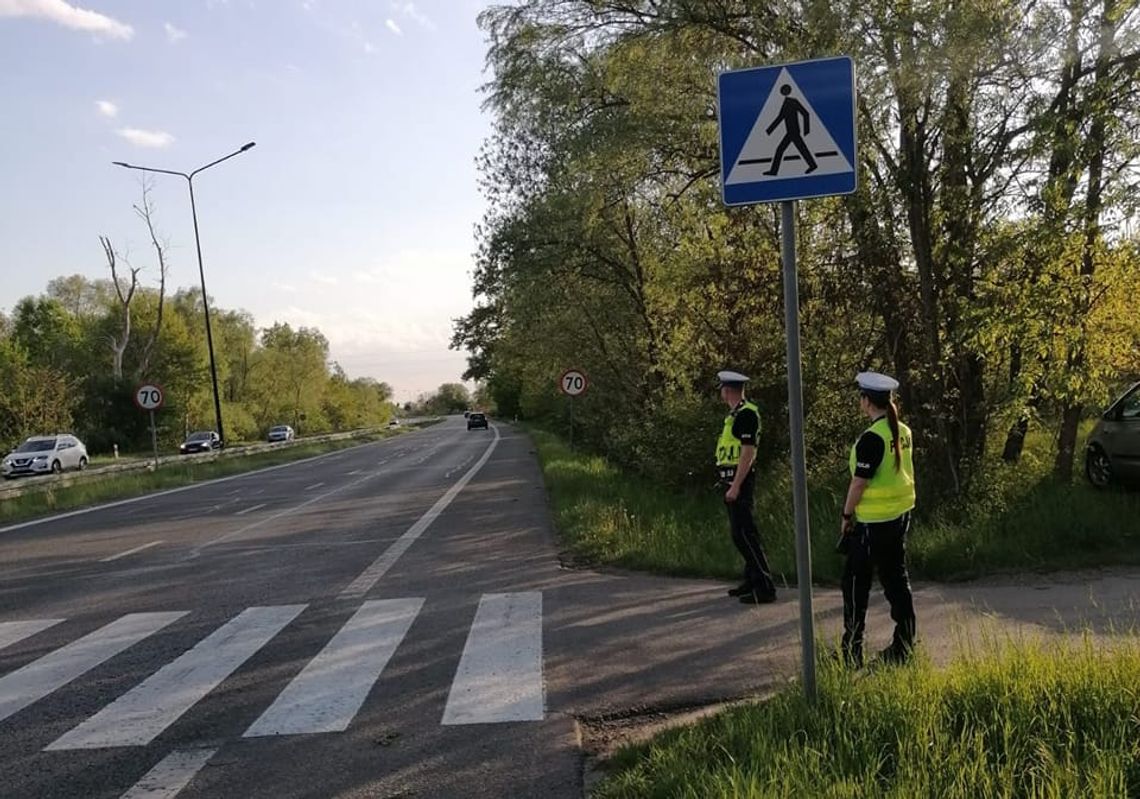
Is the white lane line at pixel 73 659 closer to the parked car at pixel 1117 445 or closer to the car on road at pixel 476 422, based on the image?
the parked car at pixel 1117 445

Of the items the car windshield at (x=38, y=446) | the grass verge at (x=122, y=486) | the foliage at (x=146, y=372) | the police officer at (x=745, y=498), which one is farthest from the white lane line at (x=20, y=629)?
the foliage at (x=146, y=372)

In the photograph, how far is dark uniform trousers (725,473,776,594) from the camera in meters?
7.36

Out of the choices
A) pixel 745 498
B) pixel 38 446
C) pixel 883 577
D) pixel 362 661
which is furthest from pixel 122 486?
pixel 883 577

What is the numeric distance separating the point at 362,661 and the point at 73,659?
89.6 inches

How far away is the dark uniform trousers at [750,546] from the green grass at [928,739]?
2.88 meters

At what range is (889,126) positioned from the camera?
→ 10.1 meters

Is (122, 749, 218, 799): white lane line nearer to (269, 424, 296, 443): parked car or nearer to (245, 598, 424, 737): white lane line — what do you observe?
(245, 598, 424, 737): white lane line

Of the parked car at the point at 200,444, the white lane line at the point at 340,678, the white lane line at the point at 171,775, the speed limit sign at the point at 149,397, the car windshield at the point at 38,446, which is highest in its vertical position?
the speed limit sign at the point at 149,397

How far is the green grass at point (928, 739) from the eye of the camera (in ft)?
10.7

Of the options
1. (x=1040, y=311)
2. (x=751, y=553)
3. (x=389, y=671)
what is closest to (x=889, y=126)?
(x=1040, y=311)

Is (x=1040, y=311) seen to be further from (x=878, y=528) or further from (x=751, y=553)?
(x=878, y=528)

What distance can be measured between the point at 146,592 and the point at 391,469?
2041cm

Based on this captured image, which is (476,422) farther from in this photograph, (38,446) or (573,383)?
(573,383)

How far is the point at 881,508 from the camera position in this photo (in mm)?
5289
